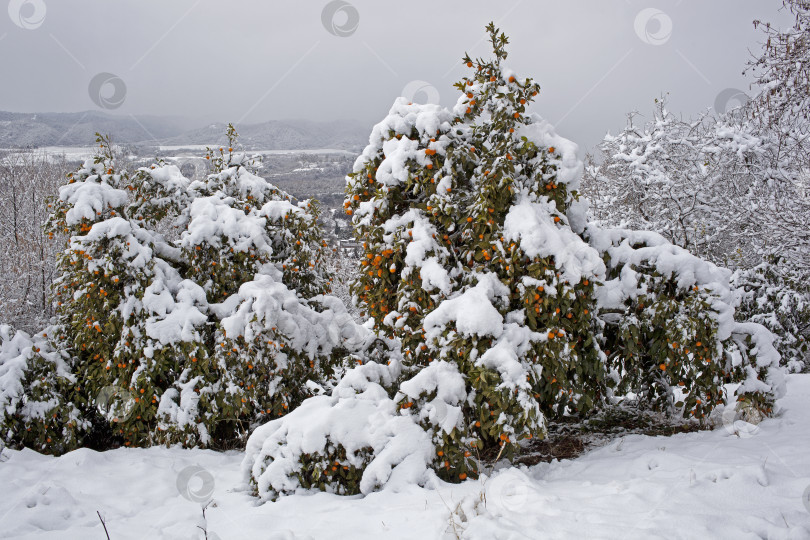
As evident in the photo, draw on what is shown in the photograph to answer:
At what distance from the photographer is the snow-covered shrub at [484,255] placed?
4.25 m

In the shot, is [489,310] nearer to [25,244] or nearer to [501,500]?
[501,500]

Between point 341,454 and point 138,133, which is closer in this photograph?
point 341,454

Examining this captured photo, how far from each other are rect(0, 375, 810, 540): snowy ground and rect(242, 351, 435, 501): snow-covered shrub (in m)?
0.16

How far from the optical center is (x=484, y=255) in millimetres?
4645

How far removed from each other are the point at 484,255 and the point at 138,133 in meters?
48.3

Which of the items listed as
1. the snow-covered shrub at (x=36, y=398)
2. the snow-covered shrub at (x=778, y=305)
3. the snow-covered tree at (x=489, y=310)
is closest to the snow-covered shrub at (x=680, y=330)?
the snow-covered tree at (x=489, y=310)

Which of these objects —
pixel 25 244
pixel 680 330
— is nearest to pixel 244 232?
pixel 680 330

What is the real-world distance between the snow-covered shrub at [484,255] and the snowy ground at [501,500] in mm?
577

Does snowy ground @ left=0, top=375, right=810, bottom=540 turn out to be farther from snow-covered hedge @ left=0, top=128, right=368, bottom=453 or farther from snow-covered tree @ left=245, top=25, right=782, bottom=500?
snow-covered hedge @ left=0, top=128, right=368, bottom=453

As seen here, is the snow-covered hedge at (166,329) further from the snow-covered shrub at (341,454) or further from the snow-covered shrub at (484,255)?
the snow-covered shrub at (341,454)

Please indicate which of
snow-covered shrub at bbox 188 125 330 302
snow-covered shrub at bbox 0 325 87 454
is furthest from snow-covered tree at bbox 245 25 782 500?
snow-covered shrub at bbox 0 325 87 454

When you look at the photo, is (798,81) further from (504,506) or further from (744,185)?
(744,185)

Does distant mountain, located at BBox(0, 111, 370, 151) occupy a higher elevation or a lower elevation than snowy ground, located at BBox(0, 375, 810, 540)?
higher

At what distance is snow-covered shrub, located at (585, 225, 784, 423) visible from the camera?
4.59m
